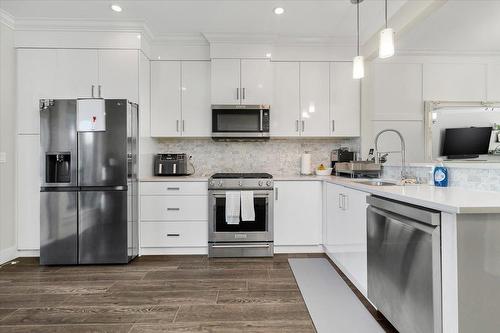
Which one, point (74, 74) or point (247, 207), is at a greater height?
point (74, 74)

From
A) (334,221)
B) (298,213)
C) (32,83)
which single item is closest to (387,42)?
(334,221)

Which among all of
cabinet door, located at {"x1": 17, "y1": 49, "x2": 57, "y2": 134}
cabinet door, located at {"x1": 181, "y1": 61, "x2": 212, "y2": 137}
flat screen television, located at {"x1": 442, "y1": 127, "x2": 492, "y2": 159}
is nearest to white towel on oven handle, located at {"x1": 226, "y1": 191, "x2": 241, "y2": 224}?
cabinet door, located at {"x1": 181, "y1": 61, "x2": 212, "y2": 137}

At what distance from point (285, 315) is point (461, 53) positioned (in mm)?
2888

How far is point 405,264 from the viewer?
1504 mm

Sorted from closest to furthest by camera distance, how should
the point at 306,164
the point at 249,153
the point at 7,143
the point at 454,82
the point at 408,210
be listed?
the point at 408,210
the point at 454,82
the point at 7,143
the point at 306,164
the point at 249,153

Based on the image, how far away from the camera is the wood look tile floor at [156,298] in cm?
186

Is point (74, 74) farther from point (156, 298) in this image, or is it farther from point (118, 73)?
point (156, 298)

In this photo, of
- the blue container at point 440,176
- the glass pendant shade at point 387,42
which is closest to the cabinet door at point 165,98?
the glass pendant shade at point 387,42

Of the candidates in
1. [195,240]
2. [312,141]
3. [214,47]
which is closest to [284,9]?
[214,47]

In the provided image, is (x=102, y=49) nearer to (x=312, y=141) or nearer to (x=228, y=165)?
(x=228, y=165)

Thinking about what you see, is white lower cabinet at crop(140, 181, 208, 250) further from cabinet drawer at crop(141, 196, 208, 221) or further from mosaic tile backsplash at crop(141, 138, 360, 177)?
mosaic tile backsplash at crop(141, 138, 360, 177)

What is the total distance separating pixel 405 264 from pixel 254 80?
2.66 meters

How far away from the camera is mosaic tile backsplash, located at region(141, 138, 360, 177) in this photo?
386cm

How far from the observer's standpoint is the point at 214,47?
345cm
